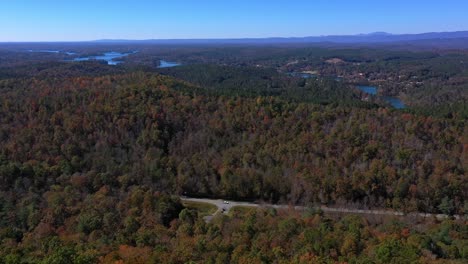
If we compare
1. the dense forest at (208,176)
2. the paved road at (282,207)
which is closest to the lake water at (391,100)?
the dense forest at (208,176)

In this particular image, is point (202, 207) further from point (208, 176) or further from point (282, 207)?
point (282, 207)

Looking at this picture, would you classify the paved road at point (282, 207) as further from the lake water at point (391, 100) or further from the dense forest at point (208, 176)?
the lake water at point (391, 100)

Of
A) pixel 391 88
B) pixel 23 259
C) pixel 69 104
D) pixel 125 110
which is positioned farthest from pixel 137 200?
pixel 391 88

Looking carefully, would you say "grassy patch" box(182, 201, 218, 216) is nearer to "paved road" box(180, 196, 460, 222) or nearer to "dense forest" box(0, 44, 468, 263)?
"paved road" box(180, 196, 460, 222)

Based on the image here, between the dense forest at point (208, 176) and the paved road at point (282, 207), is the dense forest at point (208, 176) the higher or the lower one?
the higher one

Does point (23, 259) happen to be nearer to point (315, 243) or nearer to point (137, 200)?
point (137, 200)

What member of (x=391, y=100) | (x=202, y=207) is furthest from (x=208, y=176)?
(x=391, y=100)
